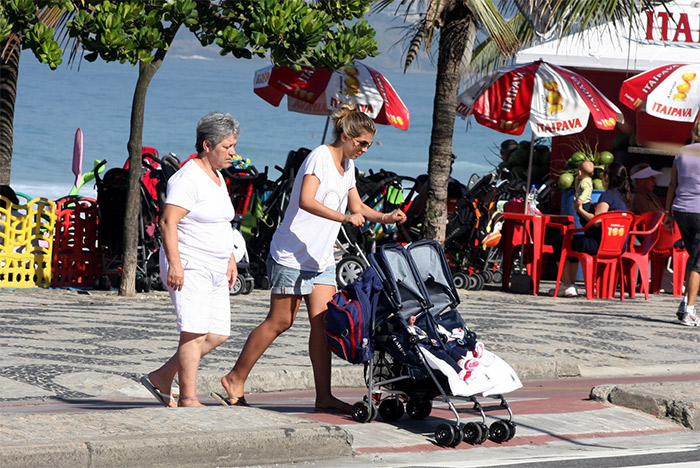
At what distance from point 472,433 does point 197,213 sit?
1906 mm

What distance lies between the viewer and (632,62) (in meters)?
18.7

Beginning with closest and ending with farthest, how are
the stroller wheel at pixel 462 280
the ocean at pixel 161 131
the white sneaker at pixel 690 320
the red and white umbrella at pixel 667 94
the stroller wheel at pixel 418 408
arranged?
the stroller wheel at pixel 418 408
the white sneaker at pixel 690 320
the red and white umbrella at pixel 667 94
the stroller wheel at pixel 462 280
the ocean at pixel 161 131

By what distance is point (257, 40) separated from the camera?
12469 millimetres

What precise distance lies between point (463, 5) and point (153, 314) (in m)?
5.92

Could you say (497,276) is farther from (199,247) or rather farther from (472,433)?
(199,247)

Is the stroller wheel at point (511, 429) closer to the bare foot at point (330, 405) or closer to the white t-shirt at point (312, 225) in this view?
the bare foot at point (330, 405)

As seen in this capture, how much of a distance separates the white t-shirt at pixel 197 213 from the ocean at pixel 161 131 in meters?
40.0

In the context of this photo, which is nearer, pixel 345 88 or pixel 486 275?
pixel 345 88

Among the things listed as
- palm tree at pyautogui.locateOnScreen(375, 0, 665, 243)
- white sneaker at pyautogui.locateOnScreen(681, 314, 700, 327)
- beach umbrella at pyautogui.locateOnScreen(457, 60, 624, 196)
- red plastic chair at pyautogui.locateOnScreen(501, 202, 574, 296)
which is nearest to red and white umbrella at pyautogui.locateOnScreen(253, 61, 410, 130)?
palm tree at pyautogui.locateOnScreen(375, 0, 665, 243)

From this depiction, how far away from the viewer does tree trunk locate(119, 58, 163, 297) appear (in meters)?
13.5

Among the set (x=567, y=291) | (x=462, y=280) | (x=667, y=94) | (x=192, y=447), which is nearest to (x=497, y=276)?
(x=462, y=280)

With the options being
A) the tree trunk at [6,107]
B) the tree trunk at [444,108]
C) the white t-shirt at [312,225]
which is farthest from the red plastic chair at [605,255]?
the white t-shirt at [312,225]

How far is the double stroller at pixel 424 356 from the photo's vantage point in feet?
22.2

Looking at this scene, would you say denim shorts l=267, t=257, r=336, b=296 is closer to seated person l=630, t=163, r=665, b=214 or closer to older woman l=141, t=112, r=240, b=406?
older woman l=141, t=112, r=240, b=406
